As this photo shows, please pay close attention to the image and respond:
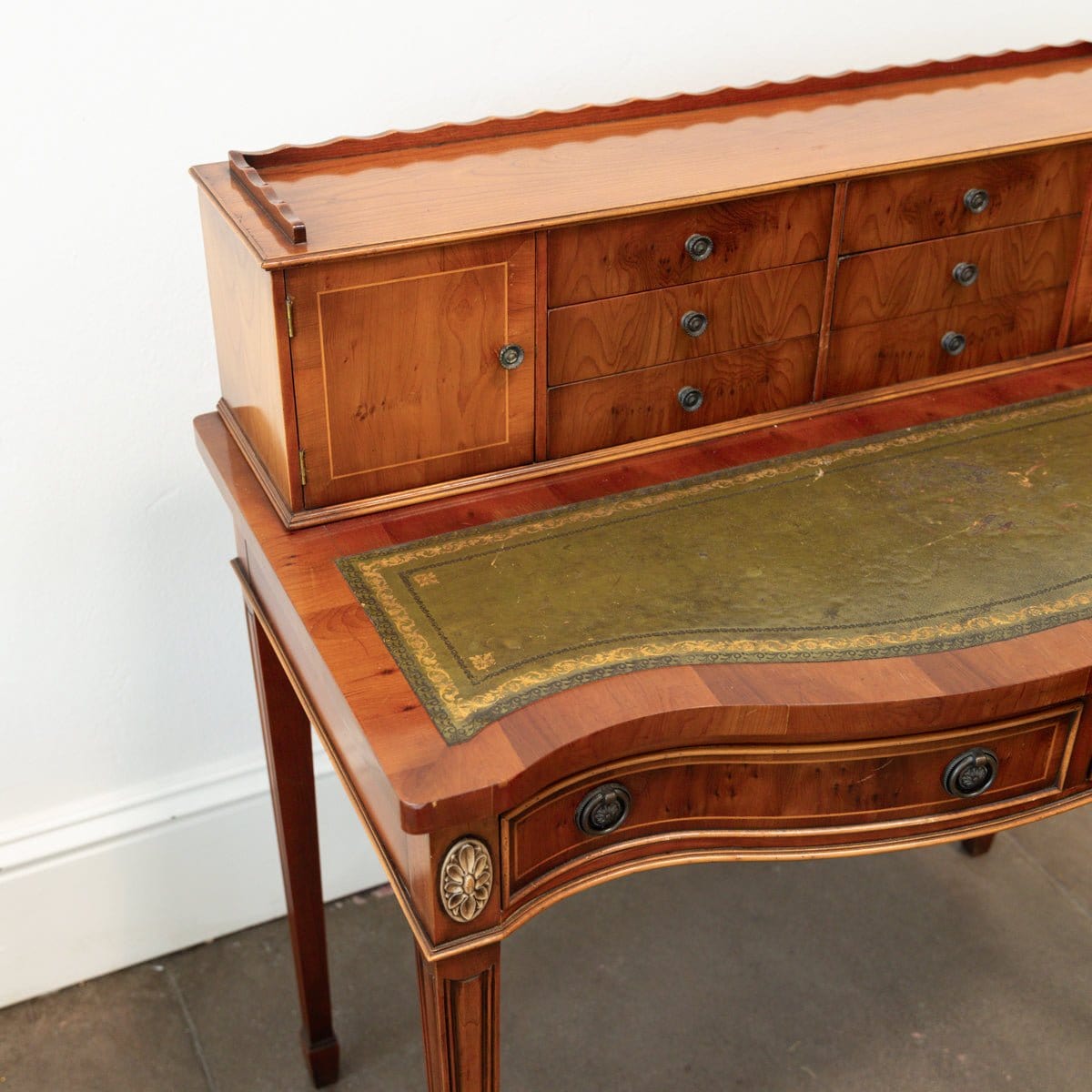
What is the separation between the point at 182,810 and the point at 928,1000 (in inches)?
52.1


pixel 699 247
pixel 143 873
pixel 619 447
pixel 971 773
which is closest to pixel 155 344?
pixel 619 447

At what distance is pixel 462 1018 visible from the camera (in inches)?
59.6

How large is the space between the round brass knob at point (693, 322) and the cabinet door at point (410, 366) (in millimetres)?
203

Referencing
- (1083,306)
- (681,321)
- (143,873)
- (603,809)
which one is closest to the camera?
(603,809)

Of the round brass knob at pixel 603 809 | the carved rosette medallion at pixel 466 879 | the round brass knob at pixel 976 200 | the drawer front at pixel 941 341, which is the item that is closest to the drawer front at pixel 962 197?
the round brass knob at pixel 976 200

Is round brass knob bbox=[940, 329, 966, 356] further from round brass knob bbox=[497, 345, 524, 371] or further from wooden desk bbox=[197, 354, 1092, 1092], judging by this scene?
round brass knob bbox=[497, 345, 524, 371]

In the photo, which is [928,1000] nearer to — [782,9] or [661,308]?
[661,308]

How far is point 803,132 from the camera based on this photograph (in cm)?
186

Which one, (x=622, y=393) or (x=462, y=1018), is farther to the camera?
(x=622, y=393)

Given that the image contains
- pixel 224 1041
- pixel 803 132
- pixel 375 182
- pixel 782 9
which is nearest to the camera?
pixel 375 182

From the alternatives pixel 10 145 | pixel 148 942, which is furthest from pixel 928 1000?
pixel 10 145

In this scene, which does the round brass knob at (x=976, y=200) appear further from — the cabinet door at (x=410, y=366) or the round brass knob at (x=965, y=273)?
the cabinet door at (x=410, y=366)

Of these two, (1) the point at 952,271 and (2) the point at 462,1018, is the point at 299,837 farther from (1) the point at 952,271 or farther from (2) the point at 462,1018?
(1) the point at 952,271

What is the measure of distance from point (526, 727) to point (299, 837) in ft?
2.74
